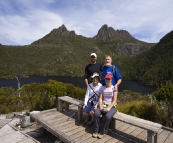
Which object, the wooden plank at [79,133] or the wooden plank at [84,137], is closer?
the wooden plank at [84,137]

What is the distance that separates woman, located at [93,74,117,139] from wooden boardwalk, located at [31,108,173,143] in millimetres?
203

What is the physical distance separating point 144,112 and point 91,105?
2.46m

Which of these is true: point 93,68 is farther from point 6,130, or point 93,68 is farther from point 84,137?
point 6,130

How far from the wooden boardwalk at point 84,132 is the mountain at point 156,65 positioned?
89.7 metres

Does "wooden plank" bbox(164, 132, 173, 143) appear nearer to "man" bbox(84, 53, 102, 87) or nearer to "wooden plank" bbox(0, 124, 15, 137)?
"man" bbox(84, 53, 102, 87)

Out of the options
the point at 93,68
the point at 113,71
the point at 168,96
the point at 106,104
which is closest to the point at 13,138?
the point at 106,104

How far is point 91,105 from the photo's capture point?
413 cm

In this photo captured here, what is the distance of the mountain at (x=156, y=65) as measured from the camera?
92738mm

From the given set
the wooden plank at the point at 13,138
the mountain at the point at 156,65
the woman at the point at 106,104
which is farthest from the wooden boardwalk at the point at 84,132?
the mountain at the point at 156,65

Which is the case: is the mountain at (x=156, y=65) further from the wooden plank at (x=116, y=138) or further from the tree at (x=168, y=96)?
the wooden plank at (x=116, y=138)

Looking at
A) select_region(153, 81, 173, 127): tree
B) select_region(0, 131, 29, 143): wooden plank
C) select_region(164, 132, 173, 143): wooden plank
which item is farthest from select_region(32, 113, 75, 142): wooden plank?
select_region(153, 81, 173, 127): tree

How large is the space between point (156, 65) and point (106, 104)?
4704 inches

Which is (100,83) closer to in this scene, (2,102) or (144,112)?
(144,112)

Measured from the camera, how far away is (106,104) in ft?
12.5
